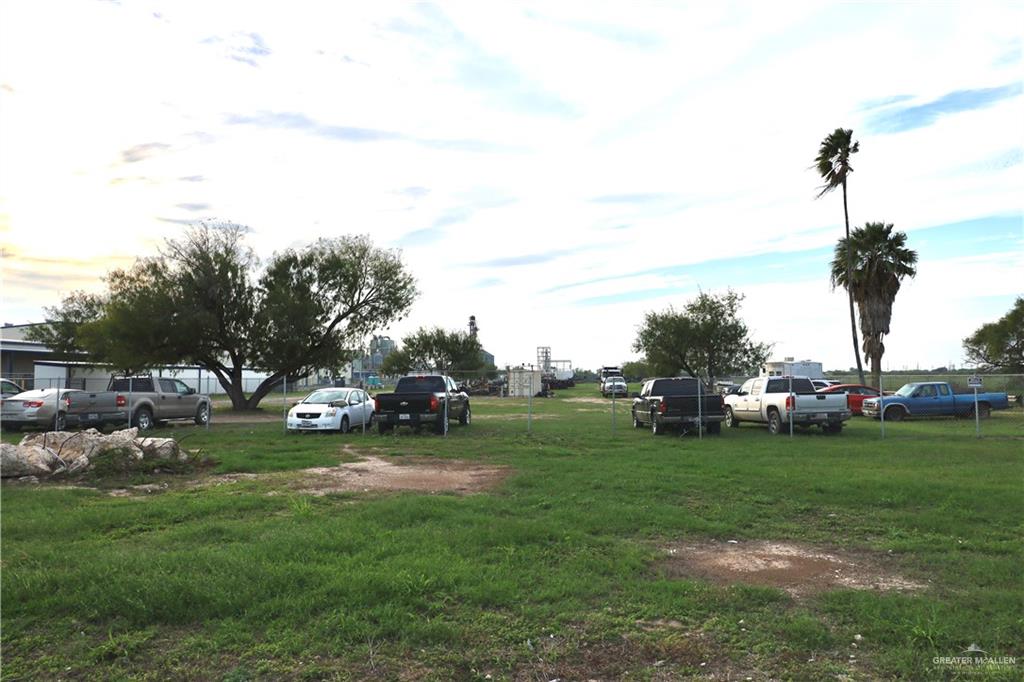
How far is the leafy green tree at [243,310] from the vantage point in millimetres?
29219

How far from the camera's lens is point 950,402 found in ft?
88.9

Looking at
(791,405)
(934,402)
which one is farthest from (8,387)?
(934,402)

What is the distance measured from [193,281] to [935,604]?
31101 millimetres

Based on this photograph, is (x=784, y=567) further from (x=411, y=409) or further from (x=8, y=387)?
(x=8, y=387)

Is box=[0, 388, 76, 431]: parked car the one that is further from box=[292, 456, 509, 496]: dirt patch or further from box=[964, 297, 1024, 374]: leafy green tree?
box=[964, 297, 1024, 374]: leafy green tree

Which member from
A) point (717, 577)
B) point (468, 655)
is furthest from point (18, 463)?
point (717, 577)

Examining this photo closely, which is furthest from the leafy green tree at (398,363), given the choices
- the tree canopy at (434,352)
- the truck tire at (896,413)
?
the truck tire at (896,413)

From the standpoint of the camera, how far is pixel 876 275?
38656 mm

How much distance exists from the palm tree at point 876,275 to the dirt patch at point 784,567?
34.7m

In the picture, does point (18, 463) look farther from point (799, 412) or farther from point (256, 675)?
point (799, 412)

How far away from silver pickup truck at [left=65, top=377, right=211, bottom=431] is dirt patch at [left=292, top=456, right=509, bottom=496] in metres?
11.1

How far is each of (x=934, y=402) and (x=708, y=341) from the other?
18.9 metres

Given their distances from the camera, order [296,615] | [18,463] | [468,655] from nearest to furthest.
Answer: [468,655] < [296,615] < [18,463]

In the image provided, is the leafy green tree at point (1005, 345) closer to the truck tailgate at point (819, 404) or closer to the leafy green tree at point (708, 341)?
the leafy green tree at point (708, 341)
